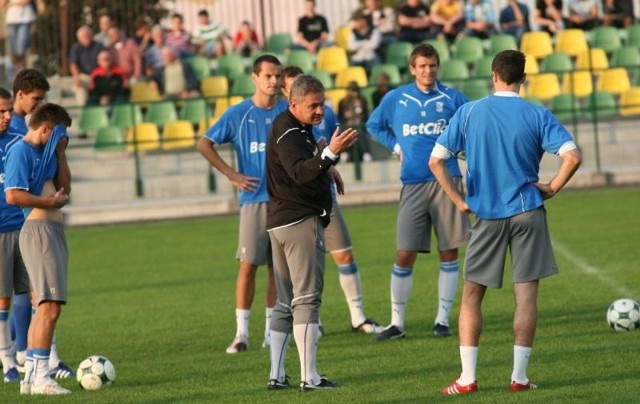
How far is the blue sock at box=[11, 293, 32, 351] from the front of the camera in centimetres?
1063

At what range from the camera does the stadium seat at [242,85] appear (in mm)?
25688

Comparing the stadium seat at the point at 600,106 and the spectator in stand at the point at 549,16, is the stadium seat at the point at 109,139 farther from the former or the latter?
the spectator in stand at the point at 549,16

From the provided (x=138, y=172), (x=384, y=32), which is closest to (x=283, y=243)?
(x=138, y=172)

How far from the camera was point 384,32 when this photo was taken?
27969 mm

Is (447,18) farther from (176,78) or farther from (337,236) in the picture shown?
(337,236)

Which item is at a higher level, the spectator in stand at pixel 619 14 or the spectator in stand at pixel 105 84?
the spectator in stand at pixel 619 14

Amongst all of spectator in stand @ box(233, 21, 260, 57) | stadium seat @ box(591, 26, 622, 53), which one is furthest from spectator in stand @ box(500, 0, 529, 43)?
spectator in stand @ box(233, 21, 260, 57)

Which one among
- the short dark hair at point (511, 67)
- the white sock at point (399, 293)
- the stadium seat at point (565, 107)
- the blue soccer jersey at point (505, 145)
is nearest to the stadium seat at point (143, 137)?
the stadium seat at point (565, 107)

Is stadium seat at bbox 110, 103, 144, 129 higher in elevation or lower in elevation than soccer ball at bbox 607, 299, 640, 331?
higher

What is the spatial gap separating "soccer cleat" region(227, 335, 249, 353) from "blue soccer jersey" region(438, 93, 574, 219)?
3315mm

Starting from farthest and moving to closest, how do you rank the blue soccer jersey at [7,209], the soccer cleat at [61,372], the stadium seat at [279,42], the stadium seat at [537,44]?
A: the stadium seat at [279,42] < the stadium seat at [537,44] < the soccer cleat at [61,372] < the blue soccer jersey at [7,209]

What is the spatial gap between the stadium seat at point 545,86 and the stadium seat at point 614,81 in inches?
32.7

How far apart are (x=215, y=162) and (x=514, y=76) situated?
3.49 meters

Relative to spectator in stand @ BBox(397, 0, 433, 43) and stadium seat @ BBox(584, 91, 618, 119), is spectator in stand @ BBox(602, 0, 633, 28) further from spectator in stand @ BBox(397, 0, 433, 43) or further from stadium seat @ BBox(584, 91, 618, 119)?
stadium seat @ BBox(584, 91, 618, 119)
